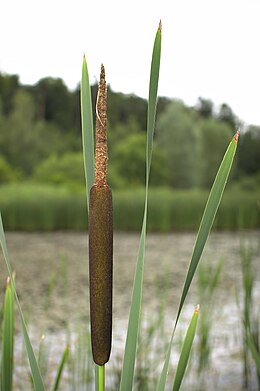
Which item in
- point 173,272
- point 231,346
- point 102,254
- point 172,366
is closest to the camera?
point 102,254

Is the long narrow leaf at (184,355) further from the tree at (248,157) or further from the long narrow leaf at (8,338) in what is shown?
the tree at (248,157)

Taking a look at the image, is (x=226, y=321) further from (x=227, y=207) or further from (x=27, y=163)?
(x=27, y=163)

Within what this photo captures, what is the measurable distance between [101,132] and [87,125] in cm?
6

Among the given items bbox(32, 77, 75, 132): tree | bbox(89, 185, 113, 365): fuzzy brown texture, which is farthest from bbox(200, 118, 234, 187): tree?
bbox(89, 185, 113, 365): fuzzy brown texture

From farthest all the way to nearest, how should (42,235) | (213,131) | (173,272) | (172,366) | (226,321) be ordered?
1. (213,131)
2. (42,235)
3. (173,272)
4. (226,321)
5. (172,366)

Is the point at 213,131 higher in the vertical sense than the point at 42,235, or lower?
higher

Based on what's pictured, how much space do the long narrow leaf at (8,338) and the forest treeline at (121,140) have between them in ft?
39.8

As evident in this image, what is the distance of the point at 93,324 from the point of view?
368 millimetres

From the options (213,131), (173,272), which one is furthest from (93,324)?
(213,131)

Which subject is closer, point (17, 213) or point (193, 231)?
point (17, 213)

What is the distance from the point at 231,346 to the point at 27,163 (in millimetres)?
12742

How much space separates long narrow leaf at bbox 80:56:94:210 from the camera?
1.31 ft

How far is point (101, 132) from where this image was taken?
35cm

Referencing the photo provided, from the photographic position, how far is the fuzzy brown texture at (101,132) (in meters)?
0.35
